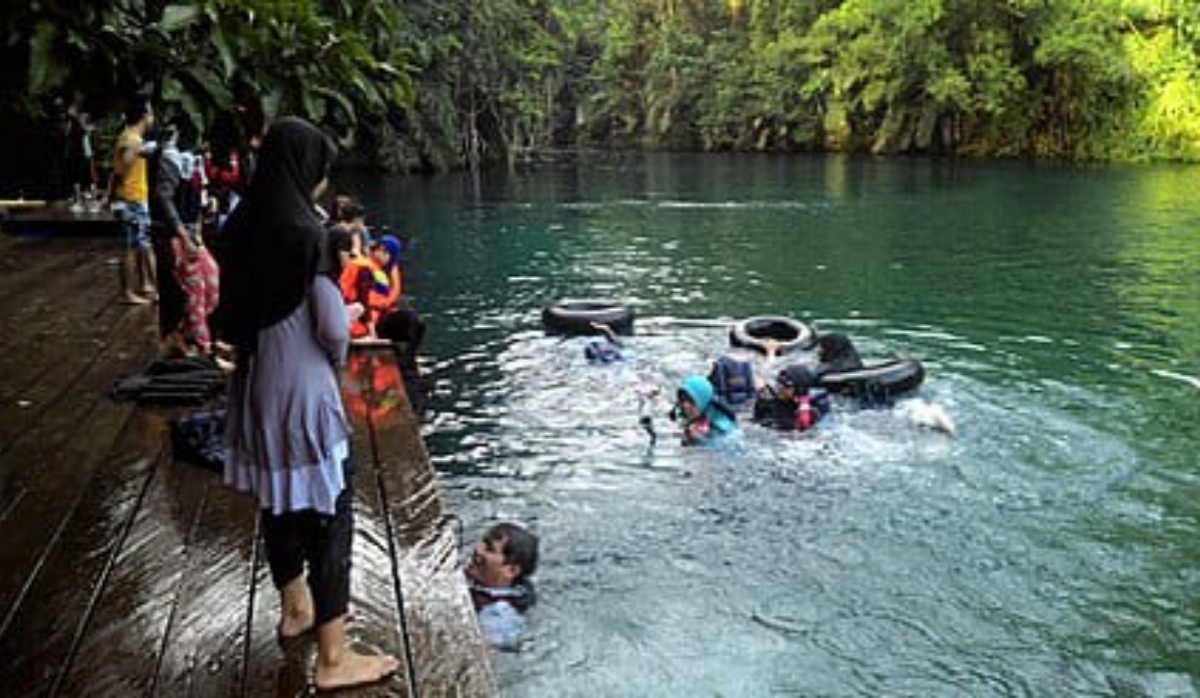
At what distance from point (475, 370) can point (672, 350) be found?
2.12 meters

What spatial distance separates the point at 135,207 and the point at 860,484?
556 cm

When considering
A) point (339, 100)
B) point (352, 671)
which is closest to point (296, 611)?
point (352, 671)

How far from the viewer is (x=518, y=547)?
237 inches

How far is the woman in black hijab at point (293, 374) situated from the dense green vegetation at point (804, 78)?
13142mm

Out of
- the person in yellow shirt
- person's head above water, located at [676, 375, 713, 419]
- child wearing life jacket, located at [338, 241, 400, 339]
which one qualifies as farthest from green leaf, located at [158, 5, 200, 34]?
person's head above water, located at [676, 375, 713, 419]

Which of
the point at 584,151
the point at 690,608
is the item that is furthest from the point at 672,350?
the point at 584,151

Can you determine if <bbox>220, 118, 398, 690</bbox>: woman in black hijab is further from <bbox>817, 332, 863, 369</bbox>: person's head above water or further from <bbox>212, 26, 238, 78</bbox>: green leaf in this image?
<bbox>817, 332, 863, 369</bbox>: person's head above water

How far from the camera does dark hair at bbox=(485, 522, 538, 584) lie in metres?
5.98

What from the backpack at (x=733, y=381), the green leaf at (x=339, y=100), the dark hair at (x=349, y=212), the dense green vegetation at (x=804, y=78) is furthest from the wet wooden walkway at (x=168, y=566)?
the dense green vegetation at (x=804, y=78)

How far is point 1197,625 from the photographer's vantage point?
5.97 m

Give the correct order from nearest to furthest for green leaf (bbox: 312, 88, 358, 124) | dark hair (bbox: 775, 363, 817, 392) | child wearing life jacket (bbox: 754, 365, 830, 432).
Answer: green leaf (bbox: 312, 88, 358, 124)
child wearing life jacket (bbox: 754, 365, 830, 432)
dark hair (bbox: 775, 363, 817, 392)

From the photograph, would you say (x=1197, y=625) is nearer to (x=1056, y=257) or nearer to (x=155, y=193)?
(x=155, y=193)

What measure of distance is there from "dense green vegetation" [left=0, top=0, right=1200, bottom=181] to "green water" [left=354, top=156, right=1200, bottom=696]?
6.32m

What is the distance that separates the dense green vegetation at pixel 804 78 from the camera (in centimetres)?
3366
